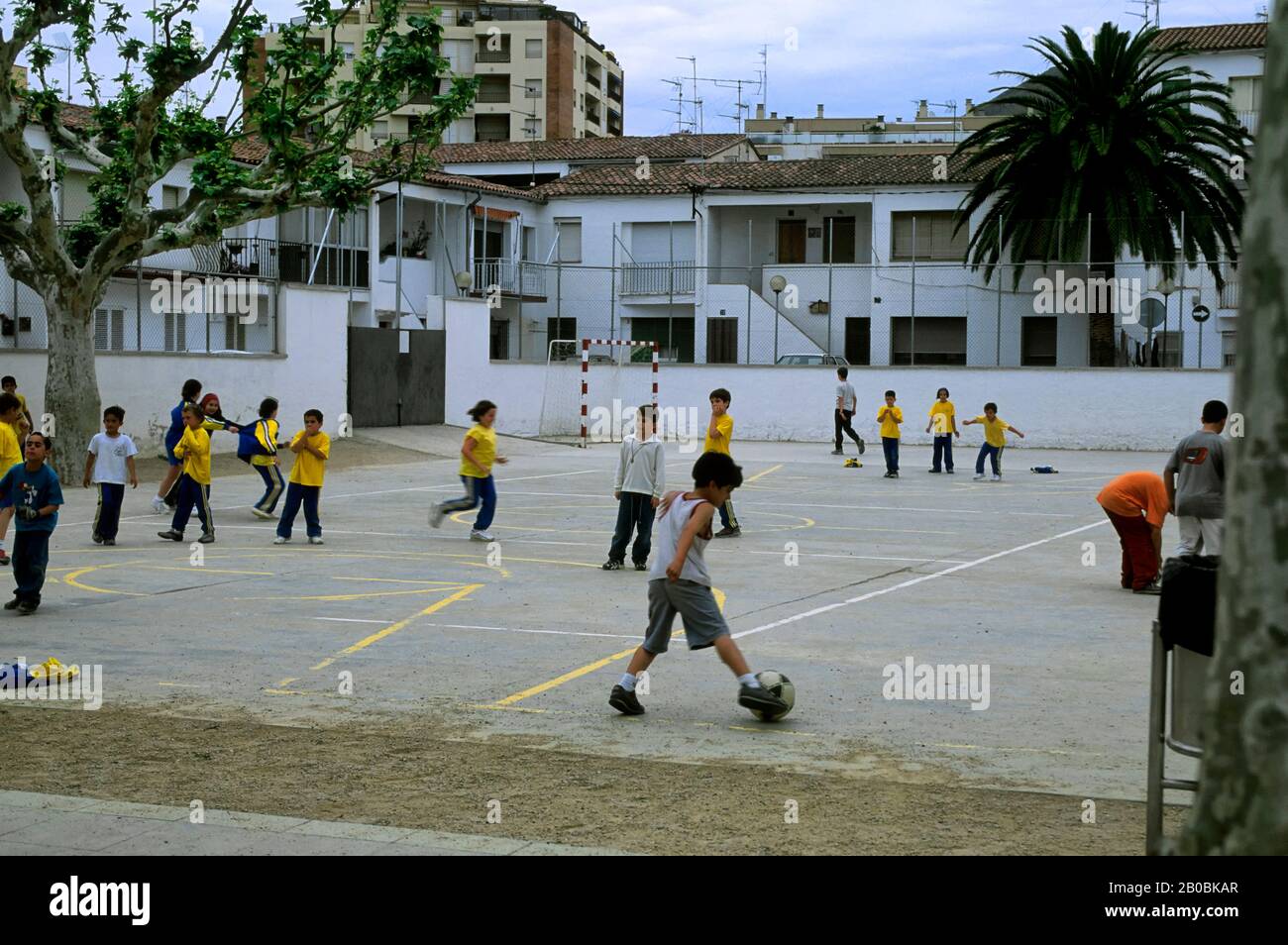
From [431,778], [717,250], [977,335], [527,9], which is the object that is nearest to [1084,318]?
[977,335]

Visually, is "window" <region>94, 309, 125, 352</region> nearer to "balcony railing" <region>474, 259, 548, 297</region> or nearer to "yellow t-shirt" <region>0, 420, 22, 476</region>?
"balcony railing" <region>474, 259, 548, 297</region>

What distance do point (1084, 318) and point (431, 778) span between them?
42268mm

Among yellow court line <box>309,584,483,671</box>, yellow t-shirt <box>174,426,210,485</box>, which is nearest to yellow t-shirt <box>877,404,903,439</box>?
yellow t-shirt <box>174,426,210,485</box>

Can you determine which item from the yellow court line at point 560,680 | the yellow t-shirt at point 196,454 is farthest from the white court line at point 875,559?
the yellow court line at point 560,680

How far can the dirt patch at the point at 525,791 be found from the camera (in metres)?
6.68

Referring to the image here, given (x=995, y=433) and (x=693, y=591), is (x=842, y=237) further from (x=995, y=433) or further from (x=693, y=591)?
(x=693, y=591)

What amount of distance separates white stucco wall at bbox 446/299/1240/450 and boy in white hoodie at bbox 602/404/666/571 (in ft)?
85.5

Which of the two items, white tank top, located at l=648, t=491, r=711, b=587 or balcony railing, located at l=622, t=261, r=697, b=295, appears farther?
balcony railing, located at l=622, t=261, r=697, b=295

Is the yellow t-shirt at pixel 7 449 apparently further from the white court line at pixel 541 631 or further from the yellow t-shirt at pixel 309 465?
the white court line at pixel 541 631

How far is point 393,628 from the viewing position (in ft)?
41.0

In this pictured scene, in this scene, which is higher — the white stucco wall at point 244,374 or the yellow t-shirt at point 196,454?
the white stucco wall at point 244,374

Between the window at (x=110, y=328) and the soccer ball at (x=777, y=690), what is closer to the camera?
the soccer ball at (x=777, y=690)

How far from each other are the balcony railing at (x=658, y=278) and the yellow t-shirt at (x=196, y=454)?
33.1m

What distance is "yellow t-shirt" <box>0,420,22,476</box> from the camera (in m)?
15.4
